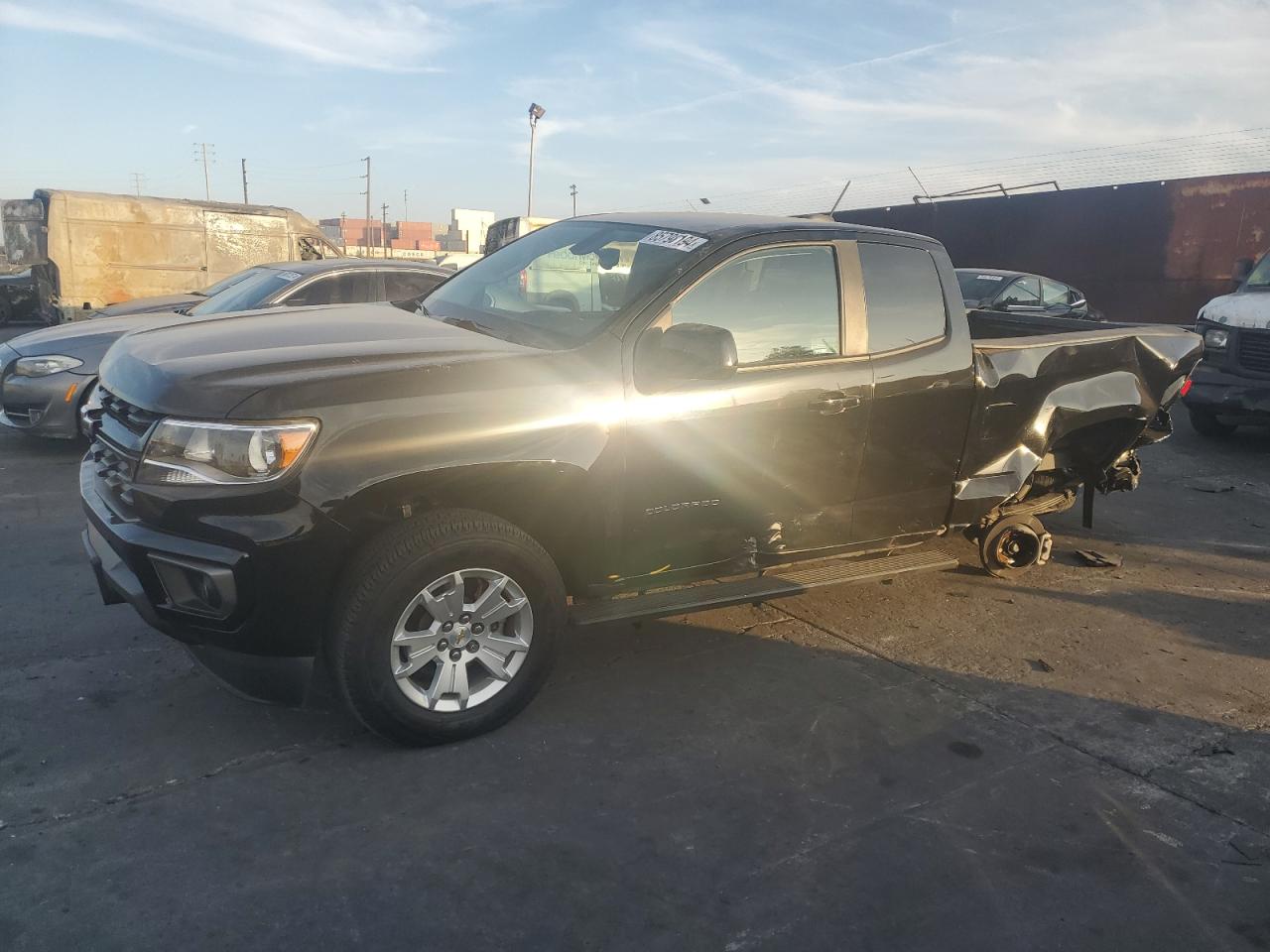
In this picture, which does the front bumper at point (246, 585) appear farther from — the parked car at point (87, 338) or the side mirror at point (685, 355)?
the parked car at point (87, 338)

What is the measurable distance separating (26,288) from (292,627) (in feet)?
66.9

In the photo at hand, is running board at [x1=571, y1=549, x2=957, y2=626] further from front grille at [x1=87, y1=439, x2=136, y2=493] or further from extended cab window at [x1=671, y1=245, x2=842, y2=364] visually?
front grille at [x1=87, y1=439, x2=136, y2=493]

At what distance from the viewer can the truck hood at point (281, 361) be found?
3.10 metres

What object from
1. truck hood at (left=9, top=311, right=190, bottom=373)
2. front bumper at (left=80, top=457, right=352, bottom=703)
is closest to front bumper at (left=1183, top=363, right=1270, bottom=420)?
front bumper at (left=80, top=457, right=352, bottom=703)

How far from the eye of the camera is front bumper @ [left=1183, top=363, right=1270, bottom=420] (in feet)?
28.7

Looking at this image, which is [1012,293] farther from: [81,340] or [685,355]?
[81,340]

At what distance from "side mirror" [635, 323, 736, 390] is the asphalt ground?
4.28 feet

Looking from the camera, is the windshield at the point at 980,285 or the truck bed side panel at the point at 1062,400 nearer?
the truck bed side panel at the point at 1062,400

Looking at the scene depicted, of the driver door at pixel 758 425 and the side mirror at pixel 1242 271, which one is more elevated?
the side mirror at pixel 1242 271

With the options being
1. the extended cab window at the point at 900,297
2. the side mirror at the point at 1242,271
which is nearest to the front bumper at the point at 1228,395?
the side mirror at the point at 1242,271

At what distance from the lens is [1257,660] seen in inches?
179

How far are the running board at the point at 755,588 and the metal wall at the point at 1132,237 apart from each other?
14.5m

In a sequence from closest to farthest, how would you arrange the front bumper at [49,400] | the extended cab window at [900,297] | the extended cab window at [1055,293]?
the extended cab window at [900,297] → the front bumper at [49,400] → the extended cab window at [1055,293]

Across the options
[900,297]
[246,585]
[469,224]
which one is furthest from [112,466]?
[469,224]
